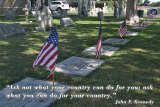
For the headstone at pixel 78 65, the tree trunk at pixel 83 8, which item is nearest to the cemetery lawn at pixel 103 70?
the headstone at pixel 78 65

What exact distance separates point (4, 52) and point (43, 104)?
5.38 m

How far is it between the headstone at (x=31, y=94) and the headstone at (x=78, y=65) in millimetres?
1224

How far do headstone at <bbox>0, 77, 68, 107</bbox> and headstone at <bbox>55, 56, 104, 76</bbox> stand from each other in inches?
48.2

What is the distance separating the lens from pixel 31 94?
659 cm

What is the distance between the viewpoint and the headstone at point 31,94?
612 cm

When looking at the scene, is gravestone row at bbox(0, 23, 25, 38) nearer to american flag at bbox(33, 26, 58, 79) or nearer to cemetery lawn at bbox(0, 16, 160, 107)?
cemetery lawn at bbox(0, 16, 160, 107)

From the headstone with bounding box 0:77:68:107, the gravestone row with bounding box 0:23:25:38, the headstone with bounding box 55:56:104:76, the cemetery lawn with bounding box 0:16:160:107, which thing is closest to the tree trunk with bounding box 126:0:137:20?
the gravestone row with bounding box 0:23:25:38

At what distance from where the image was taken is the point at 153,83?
25.3 feet

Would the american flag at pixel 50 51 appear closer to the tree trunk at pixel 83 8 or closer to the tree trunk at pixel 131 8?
the tree trunk at pixel 131 8

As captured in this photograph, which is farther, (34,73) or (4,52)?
(4,52)

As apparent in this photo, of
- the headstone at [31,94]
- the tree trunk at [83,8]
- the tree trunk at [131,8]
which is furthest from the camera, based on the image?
the tree trunk at [83,8]

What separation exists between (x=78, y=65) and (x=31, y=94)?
2908 mm

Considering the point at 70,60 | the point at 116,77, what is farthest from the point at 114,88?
the point at 70,60

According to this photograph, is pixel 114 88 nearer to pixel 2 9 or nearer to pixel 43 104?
pixel 43 104
